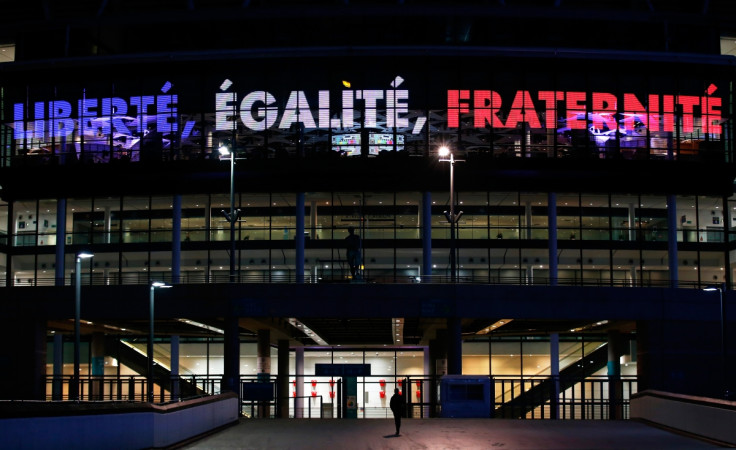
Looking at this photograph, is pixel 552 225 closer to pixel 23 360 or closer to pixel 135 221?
pixel 135 221

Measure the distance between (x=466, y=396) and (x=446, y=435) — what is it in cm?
1015

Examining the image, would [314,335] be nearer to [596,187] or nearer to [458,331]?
[458,331]

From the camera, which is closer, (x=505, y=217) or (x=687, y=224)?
(x=505, y=217)

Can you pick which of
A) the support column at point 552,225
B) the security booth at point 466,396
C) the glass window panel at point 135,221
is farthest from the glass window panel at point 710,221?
the glass window panel at point 135,221

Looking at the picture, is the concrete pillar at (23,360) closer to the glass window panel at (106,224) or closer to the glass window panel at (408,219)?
the glass window panel at (106,224)

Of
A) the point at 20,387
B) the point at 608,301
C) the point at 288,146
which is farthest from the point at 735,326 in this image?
the point at 20,387

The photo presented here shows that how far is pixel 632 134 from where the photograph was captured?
59406mm

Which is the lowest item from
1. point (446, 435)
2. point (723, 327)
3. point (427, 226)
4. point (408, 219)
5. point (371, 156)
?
point (446, 435)

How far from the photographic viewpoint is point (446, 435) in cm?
3031

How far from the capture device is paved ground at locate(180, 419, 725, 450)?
88.6 ft

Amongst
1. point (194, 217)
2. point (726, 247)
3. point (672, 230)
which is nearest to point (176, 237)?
point (194, 217)

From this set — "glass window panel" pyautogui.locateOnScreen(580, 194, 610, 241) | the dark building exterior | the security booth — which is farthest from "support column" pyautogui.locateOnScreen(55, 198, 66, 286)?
"glass window panel" pyautogui.locateOnScreen(580, 194, 610, 241)

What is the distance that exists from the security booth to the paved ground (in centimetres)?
288

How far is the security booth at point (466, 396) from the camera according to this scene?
40031 millimetres
